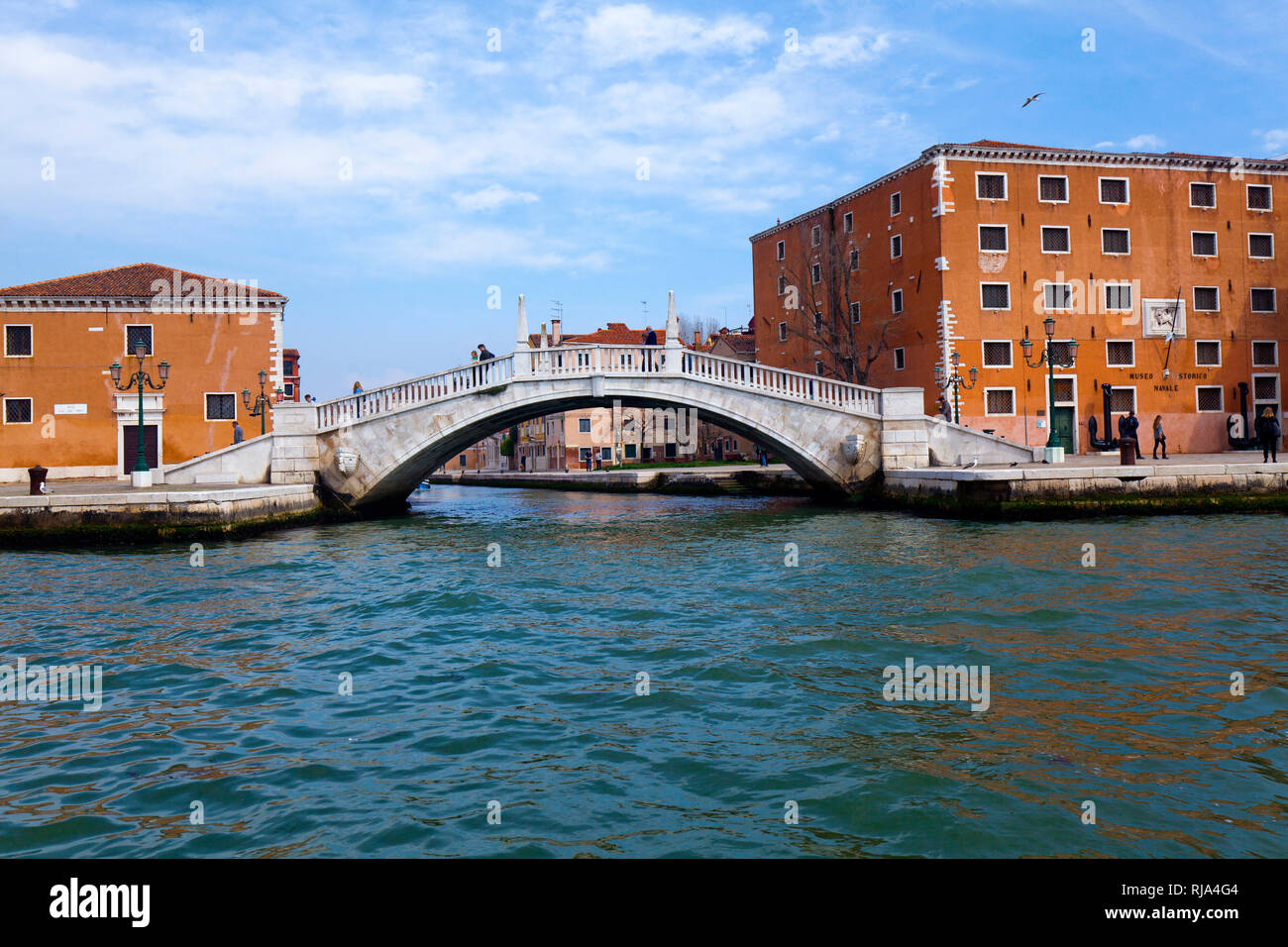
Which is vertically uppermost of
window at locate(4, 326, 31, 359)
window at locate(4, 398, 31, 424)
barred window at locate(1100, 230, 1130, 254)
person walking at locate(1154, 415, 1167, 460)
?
barred window at locate(1100, 230, 1130, 254)

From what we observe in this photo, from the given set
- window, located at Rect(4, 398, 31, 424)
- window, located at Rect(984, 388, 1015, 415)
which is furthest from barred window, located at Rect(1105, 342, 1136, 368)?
window, located at Rect(4, 398, 31, 424)

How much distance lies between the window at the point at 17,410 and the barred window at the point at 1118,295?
3085cm

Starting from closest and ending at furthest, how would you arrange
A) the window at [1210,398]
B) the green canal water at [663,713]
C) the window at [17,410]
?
the green canal water at [663,713] < the window at [17,410] < the window at [1210,398]

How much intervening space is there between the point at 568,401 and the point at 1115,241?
17496 mm

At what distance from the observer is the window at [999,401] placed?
2566 centimetres

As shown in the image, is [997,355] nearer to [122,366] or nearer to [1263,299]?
[1263,299]

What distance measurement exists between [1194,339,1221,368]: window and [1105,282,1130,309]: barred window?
2.55 m

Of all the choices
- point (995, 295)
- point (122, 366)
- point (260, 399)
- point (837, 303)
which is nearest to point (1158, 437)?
point (995, 295)

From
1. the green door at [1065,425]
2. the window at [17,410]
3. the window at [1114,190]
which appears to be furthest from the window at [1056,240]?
the window at [17,410]

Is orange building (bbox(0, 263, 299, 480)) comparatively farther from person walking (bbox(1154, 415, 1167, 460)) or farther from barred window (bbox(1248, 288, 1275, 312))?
barred window (bbox(1248, 288, 1275, 312))

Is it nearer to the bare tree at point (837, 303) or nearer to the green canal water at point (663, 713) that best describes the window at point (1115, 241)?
the bare tree at point (837, 303)

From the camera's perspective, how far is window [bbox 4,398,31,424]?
25.4 metres

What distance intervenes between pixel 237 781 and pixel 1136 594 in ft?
25.7

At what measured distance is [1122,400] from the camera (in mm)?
26297
